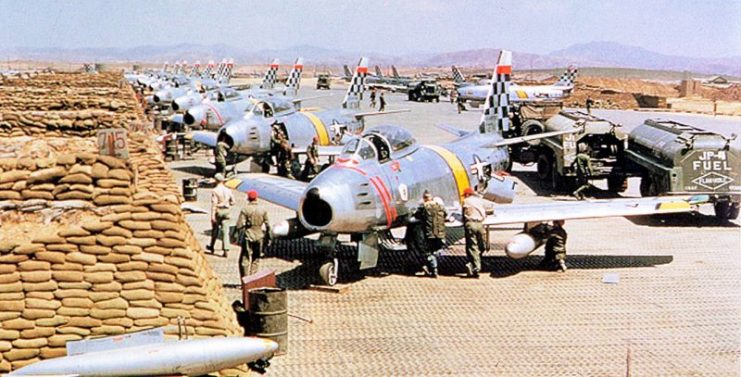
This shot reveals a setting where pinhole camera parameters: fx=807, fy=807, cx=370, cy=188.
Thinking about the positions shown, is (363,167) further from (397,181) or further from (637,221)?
(637,221)

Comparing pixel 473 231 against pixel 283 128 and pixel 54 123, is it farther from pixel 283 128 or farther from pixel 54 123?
pixel 283 128

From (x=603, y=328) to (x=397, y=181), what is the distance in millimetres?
4362

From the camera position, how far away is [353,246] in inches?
621

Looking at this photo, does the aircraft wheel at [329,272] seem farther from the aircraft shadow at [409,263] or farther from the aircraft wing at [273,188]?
the aircraft wing at [273,188]

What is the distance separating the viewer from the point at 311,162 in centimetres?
2312

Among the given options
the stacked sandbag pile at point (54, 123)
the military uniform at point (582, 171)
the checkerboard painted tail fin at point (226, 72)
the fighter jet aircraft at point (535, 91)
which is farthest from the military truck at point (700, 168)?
the checkerboard painted tail fin at point (226, 72)

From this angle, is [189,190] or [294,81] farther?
[294,81]

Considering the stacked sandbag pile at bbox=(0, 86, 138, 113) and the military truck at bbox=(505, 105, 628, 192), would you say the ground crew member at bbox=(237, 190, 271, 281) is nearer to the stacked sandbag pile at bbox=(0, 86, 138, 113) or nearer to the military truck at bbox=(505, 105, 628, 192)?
the stacked sandbag pile at bbox=(0, 86, 138, 113)

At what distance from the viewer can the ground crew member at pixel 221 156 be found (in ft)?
74.2

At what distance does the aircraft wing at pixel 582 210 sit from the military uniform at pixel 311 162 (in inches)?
358

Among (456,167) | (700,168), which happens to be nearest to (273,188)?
(456,167)

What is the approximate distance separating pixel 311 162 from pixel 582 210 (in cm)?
1029

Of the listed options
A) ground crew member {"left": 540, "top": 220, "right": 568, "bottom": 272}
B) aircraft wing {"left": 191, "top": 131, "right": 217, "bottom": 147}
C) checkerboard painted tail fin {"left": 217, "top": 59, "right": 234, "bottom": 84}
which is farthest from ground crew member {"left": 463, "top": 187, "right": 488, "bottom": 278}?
checkerboard painted tail fin {"left": 217, "top": 59, "right": 234, "bottom": 84}

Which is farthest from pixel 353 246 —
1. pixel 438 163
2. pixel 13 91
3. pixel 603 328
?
pixel 13 91
